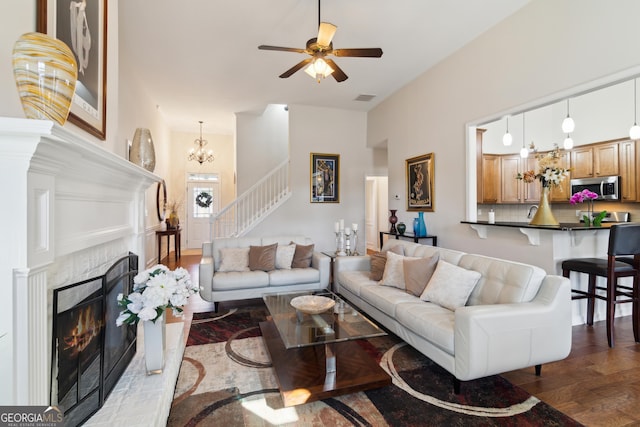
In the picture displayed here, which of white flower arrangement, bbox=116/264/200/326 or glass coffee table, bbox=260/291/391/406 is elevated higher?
white flower arrangement, bbox=116/264/200/326

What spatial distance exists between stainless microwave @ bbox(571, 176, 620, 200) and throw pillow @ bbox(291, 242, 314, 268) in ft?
16.8

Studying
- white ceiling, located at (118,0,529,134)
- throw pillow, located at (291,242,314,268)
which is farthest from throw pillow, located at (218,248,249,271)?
white ceiling, located at (118,0,529,134)

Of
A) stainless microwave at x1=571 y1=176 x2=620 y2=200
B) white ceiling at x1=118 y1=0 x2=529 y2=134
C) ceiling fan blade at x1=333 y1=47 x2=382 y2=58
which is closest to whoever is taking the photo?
ceiling fan blade at x1=333 y1=47 x2=382 y2=58

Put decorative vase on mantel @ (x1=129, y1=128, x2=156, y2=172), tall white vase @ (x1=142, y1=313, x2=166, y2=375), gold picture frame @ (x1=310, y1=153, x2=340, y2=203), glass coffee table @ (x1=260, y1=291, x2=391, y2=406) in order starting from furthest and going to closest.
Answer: gold picture frame @ (x1=310, y1=153, x2=340, y2=203) < decorative vase on mantel @ (x1=129, y1=128, x2=156, y2=172) < glass coffee table @ (x1=260, y1=291, x2=391, y2=406) < tall white vase @ (x1=142, y1=313, x2=166, y2=375)

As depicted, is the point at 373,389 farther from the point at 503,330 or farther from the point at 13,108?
the point at 13,108

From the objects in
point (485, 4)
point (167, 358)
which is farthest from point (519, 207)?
point (167, 358)

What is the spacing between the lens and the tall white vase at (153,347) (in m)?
1.76

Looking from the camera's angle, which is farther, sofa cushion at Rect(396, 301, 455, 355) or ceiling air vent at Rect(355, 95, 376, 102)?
ceiling air vent at Rect(355, 95, 376, 102)

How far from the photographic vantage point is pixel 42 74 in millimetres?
1062

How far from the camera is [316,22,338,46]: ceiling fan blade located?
2.69 metres

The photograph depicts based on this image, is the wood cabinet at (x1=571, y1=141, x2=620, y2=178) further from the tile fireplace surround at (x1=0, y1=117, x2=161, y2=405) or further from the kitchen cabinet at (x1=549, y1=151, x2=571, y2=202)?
the tile fireplace surround at (x1=0, y1=117, x2=161, y2=405)

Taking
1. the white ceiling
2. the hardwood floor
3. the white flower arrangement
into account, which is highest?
the white ceiling

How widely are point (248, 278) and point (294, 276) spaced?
0.58 metres

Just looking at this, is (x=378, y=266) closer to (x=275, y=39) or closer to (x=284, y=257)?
(x=284, y=257)
